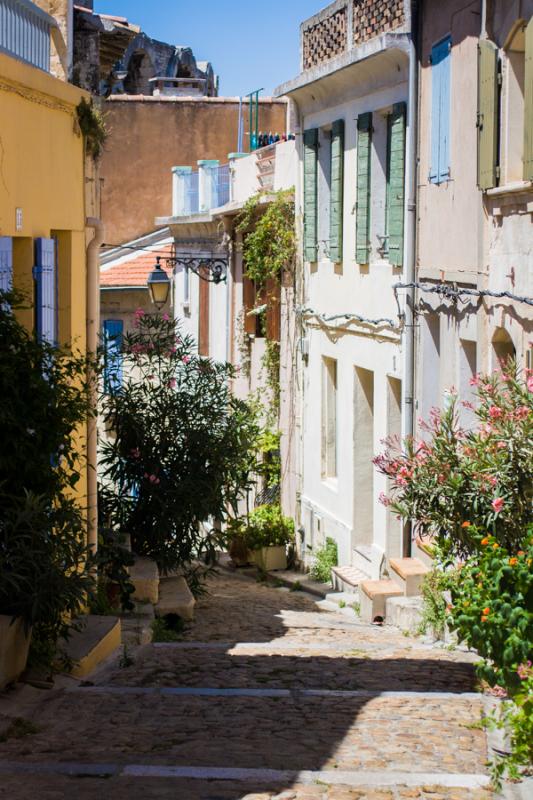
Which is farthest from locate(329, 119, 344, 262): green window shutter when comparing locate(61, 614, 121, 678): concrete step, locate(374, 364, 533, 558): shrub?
locate(374, 364, 533, 558): shrub

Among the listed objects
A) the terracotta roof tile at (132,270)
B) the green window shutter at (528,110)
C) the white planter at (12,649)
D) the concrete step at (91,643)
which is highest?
the green window shutter at (528,110)

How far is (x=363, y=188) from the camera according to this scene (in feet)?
52.9

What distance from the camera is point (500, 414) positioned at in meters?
8.58

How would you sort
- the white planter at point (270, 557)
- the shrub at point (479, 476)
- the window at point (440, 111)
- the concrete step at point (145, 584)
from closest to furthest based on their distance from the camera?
the shrub at point (479, 476) → the concrete step at point (145, 584) → the window at point (440, 111) → the white planter at point (270, 557)

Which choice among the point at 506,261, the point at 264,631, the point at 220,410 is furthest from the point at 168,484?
the point at 506,261

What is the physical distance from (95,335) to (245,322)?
10776mm

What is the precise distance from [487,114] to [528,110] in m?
1.25

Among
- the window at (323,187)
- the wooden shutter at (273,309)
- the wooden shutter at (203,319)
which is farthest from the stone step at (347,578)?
the wooden shutter at (203,319)

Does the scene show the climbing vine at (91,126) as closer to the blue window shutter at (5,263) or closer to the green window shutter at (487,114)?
the blue window shutter at (5,263)

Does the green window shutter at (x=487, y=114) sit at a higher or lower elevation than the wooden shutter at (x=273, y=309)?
higher

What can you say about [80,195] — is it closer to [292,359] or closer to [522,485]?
[522,485]

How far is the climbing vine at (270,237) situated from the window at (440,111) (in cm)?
580

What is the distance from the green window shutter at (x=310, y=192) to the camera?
60.1ft

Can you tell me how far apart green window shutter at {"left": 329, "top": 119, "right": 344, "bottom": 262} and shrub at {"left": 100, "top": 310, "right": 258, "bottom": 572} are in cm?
396
